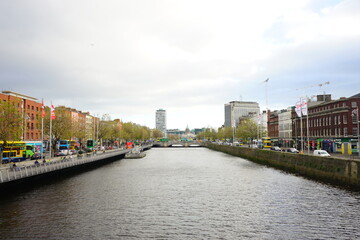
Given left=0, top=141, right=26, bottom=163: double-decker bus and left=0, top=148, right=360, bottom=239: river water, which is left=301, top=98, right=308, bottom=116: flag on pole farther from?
left=0, top=141, right=26, bottom=163: double-decker bus

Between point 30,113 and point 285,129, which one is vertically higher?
point 30,113

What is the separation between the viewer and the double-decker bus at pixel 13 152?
189ft

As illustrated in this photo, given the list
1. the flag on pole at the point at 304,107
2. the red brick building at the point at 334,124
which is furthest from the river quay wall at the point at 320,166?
the red brick building at the point at 334,124

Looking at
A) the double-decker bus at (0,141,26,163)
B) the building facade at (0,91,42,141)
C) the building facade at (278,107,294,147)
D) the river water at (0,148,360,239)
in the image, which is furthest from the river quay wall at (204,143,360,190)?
the building facade at (0,91,42,141)

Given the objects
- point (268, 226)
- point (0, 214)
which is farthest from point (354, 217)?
point (0, 214)

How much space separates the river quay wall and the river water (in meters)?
2.99

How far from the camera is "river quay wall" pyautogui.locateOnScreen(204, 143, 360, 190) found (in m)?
38.9

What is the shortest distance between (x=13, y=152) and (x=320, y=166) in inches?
2284

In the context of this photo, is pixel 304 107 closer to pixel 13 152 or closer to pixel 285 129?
pixel 13 152

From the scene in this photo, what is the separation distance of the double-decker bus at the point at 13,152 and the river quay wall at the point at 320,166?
54.0 m

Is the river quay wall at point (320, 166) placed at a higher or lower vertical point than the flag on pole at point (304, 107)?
lower

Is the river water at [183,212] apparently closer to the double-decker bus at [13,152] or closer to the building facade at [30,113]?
the double-decker bus at [13,152]

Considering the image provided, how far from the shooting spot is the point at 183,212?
92.5 ft

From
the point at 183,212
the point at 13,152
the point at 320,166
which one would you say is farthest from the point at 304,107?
the point at 13,152
